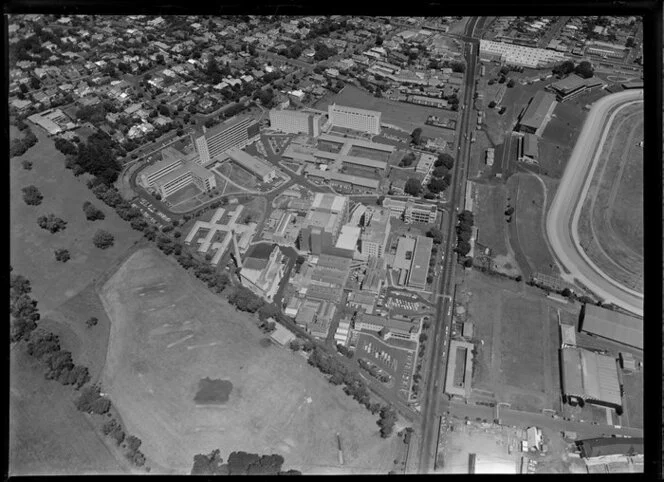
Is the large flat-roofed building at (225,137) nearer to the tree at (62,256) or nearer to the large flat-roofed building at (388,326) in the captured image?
the tree at (62,256)

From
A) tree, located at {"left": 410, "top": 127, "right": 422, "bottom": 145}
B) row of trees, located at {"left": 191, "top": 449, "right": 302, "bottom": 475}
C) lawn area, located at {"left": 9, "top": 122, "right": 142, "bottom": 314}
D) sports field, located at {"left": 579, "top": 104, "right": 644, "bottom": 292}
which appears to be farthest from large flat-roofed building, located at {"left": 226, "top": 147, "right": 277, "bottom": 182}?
sports field, located at {"left": 579, "top": 104, "right": 644, "bottom": 292}

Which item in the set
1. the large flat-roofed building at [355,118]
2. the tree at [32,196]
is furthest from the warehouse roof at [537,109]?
the tree at [32,196]

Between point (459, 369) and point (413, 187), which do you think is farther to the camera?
point (413, 187)

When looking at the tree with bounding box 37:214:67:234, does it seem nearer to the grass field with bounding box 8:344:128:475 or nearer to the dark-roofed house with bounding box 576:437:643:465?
the grass field with bounding box 8:344:128:475

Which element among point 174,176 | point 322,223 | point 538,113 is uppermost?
point 538,113

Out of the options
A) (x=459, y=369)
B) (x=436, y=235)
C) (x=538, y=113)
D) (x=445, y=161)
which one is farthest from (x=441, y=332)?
(x=538, y=113)

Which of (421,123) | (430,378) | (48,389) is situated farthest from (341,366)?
(421,123)

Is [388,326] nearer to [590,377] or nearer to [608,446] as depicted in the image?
[590,377]
